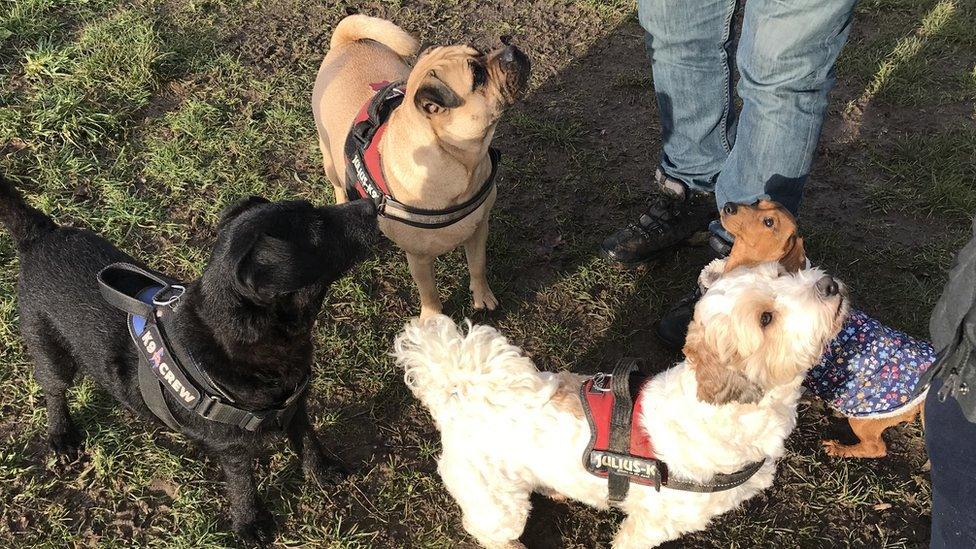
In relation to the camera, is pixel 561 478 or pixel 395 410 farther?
pixel 395 410

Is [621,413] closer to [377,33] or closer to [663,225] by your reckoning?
[663,225]

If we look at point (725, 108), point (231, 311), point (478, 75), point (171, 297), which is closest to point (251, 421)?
point (231, 311)

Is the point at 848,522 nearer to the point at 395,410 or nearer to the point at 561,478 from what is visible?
the point at 561,478

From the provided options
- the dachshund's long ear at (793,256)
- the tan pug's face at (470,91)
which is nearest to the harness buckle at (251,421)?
the tan pug's face at (470,91)

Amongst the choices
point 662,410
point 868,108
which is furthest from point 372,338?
point 868,108

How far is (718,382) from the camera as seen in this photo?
6.83 feet

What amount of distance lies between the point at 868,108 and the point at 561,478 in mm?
4548

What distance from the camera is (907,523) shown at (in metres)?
2.99

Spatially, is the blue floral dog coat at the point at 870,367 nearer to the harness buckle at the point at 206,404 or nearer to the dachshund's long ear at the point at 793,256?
the dachshund's long ear at the point at 793,256

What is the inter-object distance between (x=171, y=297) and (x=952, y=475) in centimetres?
303

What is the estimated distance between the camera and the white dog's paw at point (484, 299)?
3.88 meters

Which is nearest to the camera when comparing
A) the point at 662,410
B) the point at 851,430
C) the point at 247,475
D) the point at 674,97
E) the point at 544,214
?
the point at 662,410

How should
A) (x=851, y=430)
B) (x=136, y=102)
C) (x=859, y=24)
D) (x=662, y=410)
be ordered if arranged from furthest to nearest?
(x=859, y=24) → (x=136, y=102) → (x=851, y=430) → (x=662, y=410)

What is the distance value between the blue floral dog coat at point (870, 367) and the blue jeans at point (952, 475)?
2.18 ft
